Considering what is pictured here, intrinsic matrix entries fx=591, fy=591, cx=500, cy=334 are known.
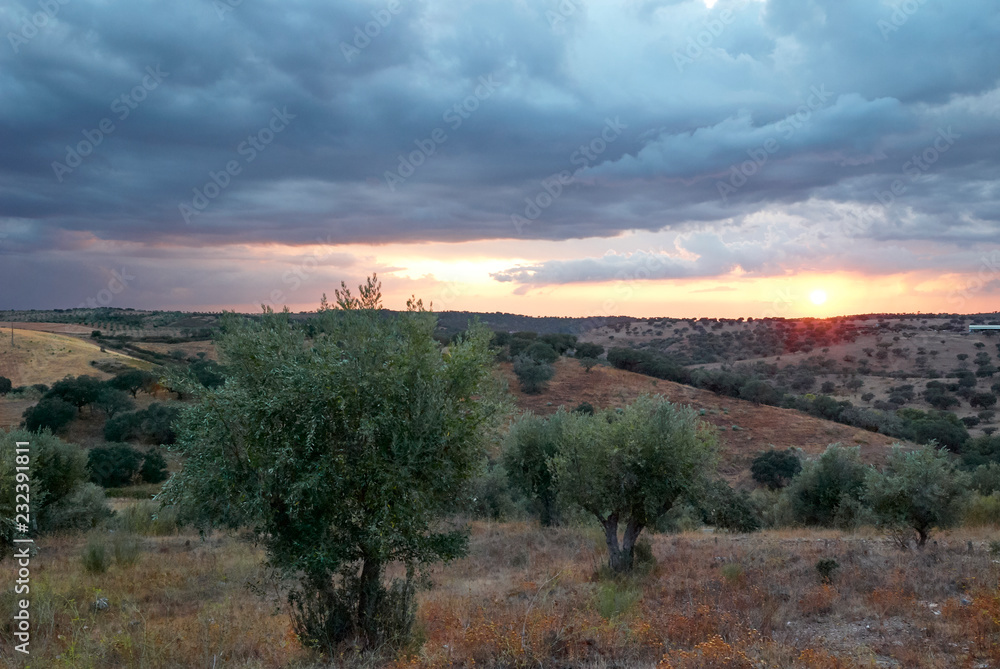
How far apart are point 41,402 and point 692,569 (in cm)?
5620

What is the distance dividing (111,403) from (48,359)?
23760mm

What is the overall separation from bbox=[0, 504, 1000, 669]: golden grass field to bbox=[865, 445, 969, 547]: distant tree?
3.05 feet

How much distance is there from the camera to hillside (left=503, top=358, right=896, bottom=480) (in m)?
47.0

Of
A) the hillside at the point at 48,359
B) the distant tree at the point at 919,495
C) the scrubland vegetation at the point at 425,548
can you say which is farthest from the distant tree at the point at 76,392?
the distant tree at the point at 919,495

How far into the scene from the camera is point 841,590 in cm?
1358

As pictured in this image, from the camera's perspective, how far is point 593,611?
1184cm

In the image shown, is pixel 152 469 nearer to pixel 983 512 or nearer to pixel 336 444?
pixel 336 444

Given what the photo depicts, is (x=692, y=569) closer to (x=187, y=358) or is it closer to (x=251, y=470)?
(x=251, y=470)

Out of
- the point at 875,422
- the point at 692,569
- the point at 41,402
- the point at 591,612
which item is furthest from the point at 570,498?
the point at 41,402

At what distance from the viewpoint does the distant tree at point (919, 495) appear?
59.6 feet

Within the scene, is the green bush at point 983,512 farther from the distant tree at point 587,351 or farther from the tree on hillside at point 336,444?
the distant tree at point 587,351

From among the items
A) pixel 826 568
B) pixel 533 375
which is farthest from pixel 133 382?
pixel 826 568

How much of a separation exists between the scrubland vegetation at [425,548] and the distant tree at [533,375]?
39.0m

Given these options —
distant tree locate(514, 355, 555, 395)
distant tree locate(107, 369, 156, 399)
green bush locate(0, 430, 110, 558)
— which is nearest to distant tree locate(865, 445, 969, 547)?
green bush locate(0, 430, 110, 558)
